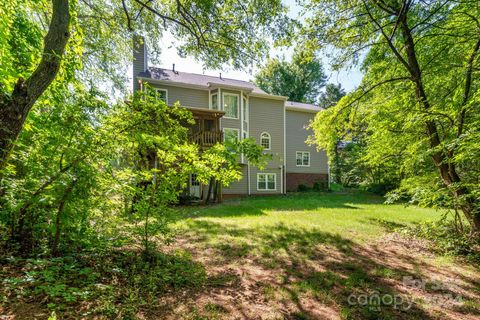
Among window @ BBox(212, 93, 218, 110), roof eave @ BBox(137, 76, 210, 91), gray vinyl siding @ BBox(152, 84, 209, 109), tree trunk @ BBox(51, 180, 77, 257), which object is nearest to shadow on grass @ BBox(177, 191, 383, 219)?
tree trunk @ BBox(51, 180, 77, 257)

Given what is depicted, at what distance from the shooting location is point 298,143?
68.8 ft

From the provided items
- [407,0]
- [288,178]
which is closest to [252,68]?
[407,0]

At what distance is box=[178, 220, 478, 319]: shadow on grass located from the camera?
3.40 metres

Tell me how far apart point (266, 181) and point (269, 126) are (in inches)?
171

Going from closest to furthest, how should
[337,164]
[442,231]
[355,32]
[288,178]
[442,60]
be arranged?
[442,60] → [442,231] → [355,32] → [288,178] → [337,164]

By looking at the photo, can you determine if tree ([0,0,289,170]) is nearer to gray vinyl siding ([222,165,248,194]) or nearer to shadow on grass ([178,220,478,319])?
shadow on grass ([178,220,478,319])

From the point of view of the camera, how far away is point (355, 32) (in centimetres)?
734

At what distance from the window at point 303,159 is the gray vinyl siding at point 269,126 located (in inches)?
94.9

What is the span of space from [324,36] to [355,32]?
1.05 m

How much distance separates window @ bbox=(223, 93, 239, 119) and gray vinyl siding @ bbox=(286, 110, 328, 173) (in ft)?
19.6

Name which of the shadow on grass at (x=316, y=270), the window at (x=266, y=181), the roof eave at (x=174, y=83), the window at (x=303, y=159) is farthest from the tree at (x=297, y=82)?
the shadow on grass at (x=316, y=270)

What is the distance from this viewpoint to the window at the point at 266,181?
18.5 m

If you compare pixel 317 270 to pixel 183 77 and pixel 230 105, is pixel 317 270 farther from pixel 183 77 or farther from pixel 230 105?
pixel 183 77

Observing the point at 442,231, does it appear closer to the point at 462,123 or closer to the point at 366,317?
the point at 462,123
